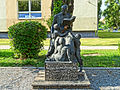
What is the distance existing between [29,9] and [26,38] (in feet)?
40.8

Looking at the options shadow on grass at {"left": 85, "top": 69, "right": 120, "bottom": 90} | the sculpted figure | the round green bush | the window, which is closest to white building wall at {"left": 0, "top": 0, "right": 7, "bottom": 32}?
the window

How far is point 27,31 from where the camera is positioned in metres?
7.48

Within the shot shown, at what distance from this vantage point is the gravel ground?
14.1ft

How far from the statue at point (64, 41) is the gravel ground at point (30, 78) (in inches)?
34.7

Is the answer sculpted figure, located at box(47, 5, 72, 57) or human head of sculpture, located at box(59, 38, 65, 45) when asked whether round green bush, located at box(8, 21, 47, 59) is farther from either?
human head of sculpture, located at box(59, 38, 65, 45)

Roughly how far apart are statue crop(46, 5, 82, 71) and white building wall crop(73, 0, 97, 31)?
1517 centimetres

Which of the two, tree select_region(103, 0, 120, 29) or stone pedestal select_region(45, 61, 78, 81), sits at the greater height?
tree select_region(103, 0, 120, 29)

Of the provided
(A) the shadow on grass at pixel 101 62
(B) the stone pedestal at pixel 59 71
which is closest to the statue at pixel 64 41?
(B) the stone pedestal at pixel 59 71

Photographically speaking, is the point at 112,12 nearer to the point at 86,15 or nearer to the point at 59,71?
the point at 86,15

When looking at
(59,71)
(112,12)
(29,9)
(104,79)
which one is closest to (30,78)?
(59,71)

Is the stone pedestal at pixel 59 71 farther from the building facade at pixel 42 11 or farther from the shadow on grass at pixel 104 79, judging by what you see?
the building facade at pixel 42 11

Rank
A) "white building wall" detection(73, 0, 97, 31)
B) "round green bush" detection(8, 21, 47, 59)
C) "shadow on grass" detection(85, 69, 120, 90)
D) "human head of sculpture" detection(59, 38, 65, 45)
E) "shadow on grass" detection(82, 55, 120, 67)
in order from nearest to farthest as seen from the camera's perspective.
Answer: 1. "shadow on grass" detection(85, 69, 120, 90)
2. "human head of sculpture" detection(59, 38, 65, 45)
3. "shadow on grass" detection(82, 55, 120, 67)
4. "round green bush" detection(8, 21, 47, 59)
5. "white building wall" detection(73, 0, 97, 31)

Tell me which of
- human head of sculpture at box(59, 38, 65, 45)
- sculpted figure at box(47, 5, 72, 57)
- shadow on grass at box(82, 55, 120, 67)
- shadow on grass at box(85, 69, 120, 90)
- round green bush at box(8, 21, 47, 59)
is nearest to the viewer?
shadow on grass at box(85, 69, 120, 90)

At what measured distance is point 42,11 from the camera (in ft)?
63.3
